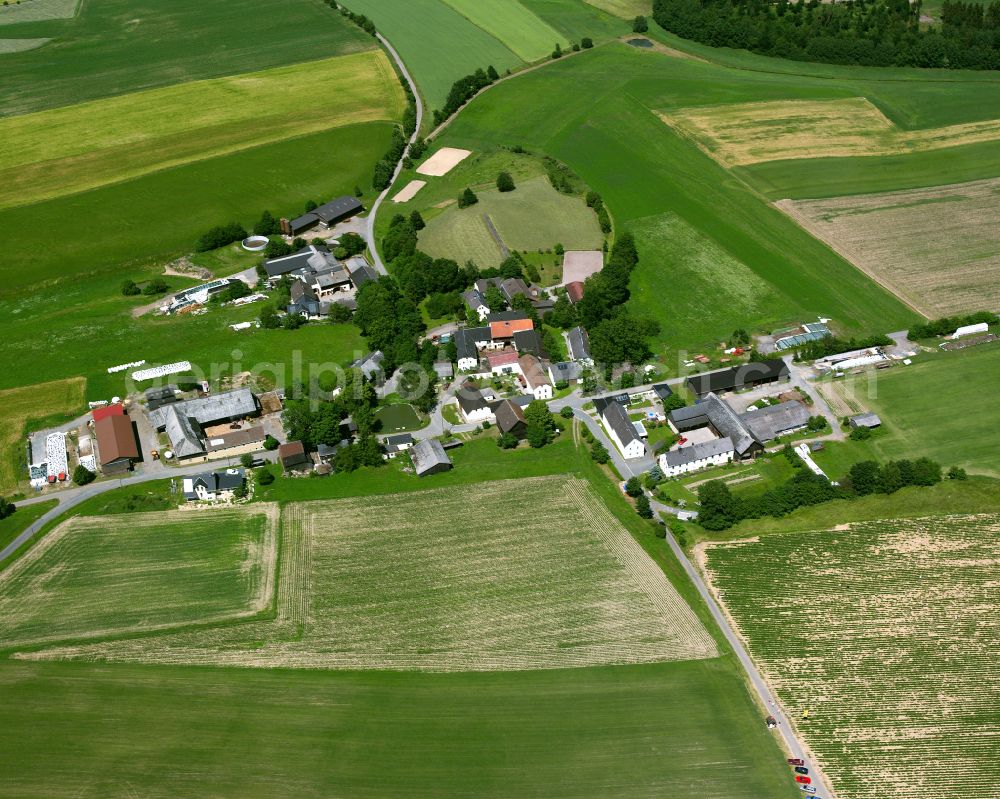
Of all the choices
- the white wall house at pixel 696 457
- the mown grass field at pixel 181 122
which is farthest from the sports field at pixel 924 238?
the mown grass field at pixel 181 122

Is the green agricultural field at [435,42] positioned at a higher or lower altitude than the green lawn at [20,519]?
higher

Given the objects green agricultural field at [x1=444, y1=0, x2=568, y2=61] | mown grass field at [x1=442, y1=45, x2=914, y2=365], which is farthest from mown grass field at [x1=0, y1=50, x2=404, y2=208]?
green agricultural field at [x1=444, y1=0, x2=568, y2=61]

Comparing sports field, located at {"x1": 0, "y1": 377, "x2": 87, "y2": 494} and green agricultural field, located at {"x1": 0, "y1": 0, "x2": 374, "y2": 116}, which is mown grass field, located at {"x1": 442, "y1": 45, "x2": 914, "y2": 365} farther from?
sports field, located at {"x1": 0, "y1": 377, "x2": 87, "y2": 494}

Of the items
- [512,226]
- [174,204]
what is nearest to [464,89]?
[512,226]

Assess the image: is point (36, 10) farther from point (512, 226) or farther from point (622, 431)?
point (622, 431)

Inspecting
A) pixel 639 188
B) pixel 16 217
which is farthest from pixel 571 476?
pixel 16 217

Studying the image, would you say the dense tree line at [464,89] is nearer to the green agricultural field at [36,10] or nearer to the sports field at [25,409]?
the sports field at [25,409]

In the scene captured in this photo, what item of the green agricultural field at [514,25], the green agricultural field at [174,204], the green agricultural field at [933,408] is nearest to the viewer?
the green agricultural field at [933,408]
